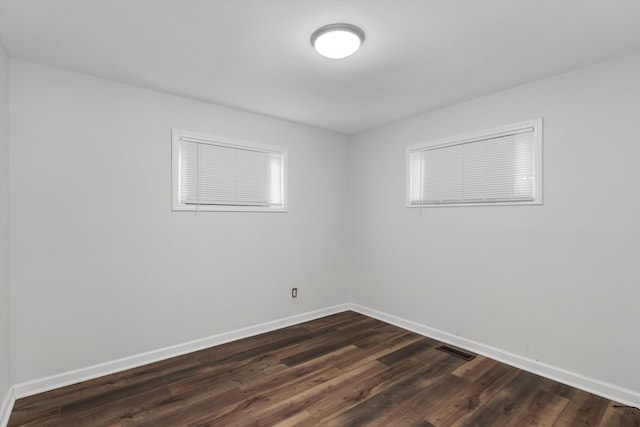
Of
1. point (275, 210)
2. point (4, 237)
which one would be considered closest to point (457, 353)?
point (275, 210)

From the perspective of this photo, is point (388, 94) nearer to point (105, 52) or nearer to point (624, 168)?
point (624, 168)

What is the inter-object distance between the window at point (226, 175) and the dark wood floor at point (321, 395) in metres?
1.57

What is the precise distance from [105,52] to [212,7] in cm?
109

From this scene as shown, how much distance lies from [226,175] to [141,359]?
6.47 feet

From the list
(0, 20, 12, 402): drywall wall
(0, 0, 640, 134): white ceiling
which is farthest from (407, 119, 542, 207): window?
(0, 20, 12, 402): drywall wall

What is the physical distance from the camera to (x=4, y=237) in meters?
2.25

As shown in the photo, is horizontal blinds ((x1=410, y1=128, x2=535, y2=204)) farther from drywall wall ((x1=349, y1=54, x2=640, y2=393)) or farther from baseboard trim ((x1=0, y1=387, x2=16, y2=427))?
baseboard trim ((x1=0, y1=387, x2=16, y2=427))

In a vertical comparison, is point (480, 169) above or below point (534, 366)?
above

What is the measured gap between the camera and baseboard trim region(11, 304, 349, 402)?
2.45 meters

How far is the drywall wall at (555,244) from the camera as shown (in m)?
2.40

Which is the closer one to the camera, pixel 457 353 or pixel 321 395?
pixel 321 395

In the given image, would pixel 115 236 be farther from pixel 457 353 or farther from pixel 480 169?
pixel 480 169

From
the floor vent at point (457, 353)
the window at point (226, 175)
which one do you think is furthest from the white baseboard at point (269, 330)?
the window at point (226, 175)

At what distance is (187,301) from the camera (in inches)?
127
